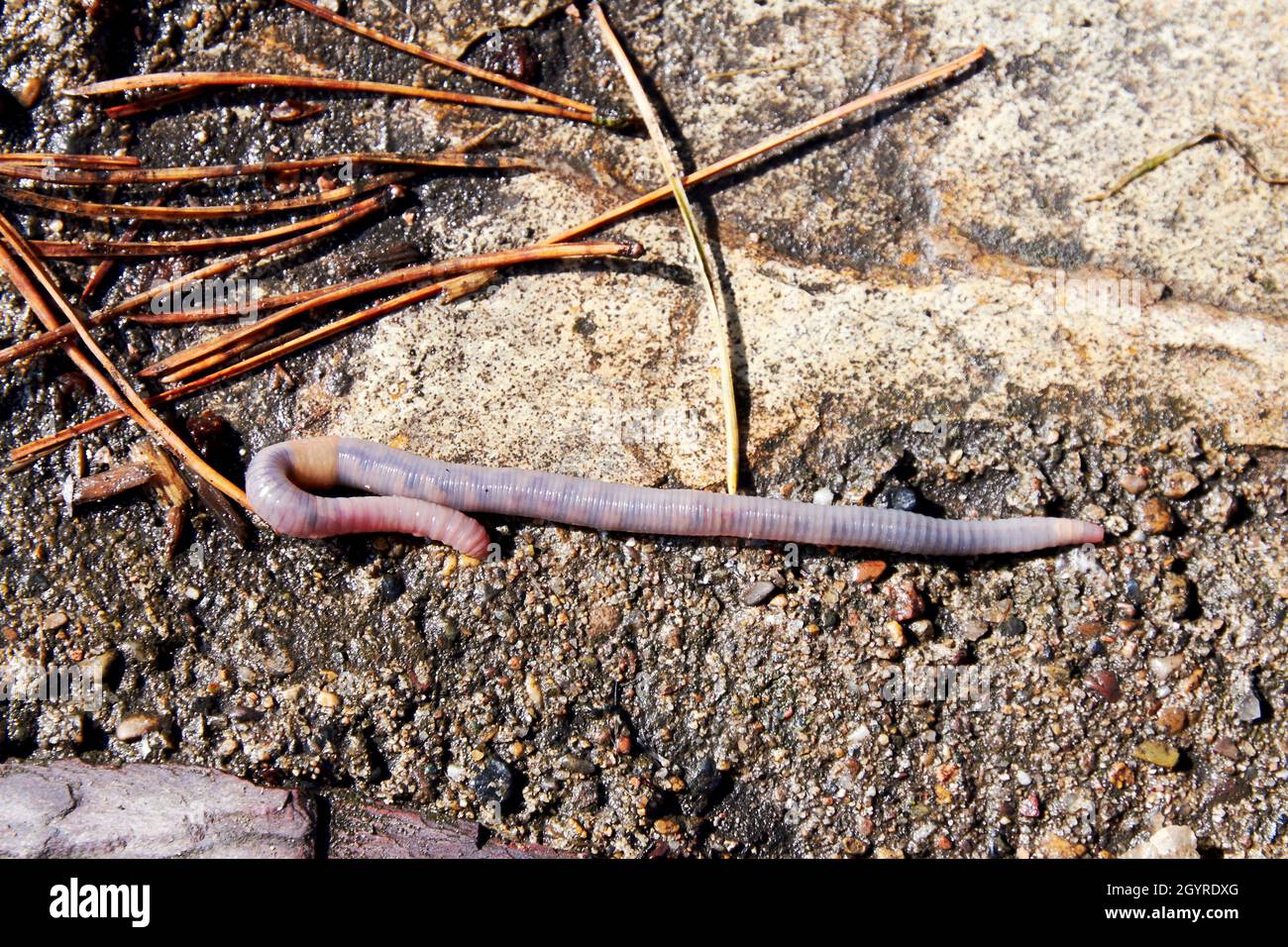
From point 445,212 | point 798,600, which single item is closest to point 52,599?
point 445,212

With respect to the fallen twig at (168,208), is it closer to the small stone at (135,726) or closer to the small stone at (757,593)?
the small stone at (135,726)

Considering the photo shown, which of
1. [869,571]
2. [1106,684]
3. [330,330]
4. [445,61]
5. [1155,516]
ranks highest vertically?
[445,61]

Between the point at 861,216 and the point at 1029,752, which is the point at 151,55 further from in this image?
the point at 1029,752

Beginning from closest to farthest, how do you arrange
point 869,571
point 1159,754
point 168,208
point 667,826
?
point 667,826 < point 1159,754 < point 869,571 < point 168,208

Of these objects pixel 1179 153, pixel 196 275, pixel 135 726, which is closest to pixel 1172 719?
pixel 1179 153

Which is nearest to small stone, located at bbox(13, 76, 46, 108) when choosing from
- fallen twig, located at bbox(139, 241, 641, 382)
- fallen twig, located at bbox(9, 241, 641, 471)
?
fallen twig, located at bbox(139, 241, 641, 382)

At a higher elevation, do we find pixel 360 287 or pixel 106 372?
pixel 360 287

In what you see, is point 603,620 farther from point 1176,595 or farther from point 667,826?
point 1176,595
